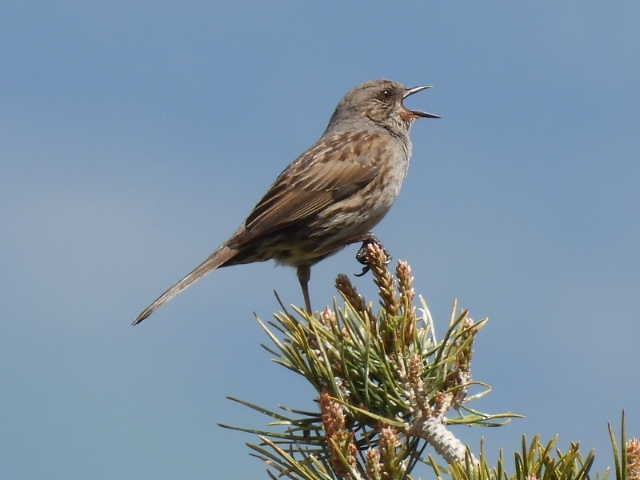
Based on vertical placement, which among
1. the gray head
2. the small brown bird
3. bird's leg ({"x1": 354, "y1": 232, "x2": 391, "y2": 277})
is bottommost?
bird's leg ({"x1": 354, "y1": 232, "x2": 391, "y2": 277})

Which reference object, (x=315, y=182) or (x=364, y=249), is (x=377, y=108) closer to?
(x=315, y=182)


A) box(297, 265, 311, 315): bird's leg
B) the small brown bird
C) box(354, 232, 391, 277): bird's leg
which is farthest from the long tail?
box(354, 232, 391, 277): bird's leg

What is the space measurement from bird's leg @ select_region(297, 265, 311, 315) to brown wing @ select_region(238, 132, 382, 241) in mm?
349

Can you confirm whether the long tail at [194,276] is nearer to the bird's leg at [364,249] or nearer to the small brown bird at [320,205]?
the small brown bird at [320,205]

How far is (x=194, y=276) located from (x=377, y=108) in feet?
10.3

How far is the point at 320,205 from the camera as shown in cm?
706

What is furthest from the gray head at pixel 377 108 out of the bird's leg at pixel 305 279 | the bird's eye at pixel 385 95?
the bird's leg at pixel 305 279

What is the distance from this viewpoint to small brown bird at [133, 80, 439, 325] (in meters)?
6.80

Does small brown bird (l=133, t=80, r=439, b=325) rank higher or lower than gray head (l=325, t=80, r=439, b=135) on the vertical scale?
lower

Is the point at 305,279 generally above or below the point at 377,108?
below

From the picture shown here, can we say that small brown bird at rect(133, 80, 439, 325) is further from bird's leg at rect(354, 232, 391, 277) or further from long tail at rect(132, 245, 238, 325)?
bird's leg at rect(354, 232, 391, 277)

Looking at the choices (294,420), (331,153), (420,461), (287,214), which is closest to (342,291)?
(294,420)

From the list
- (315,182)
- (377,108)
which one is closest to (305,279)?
(315,182)

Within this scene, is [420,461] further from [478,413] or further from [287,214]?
[287,214]
